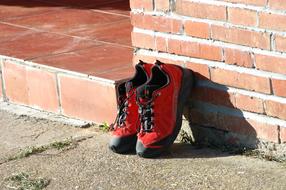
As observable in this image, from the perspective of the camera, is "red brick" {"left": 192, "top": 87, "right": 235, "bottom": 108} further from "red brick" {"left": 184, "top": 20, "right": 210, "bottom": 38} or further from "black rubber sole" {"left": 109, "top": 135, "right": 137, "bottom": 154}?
"black rubber sole" {"left": 109, "top": 135, "right": 137, "bottom": 154}

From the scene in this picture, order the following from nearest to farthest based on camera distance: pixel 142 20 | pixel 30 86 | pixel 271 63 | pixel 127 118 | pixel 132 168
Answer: pixel 271 63 < pixel 132 168 < pixel 127 118 < pixel 142 20 < pixel 30 86

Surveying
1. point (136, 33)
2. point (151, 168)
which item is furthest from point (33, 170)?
point (136, 33)

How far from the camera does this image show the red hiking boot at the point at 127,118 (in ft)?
15.6

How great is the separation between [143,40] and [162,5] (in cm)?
26

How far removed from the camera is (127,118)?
479 centimetres

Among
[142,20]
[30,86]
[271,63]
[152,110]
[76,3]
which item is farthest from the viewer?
[76,3]

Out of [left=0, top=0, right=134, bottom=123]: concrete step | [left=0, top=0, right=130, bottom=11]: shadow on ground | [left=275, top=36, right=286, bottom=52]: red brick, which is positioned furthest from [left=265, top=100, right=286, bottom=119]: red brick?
[left=0, top=0, right=130, bottom=11]: shadow on ground

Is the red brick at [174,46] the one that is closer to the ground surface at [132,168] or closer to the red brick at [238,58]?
the red brick at [238,58]

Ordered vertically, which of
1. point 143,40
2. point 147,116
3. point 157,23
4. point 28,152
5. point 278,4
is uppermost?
point 278,4

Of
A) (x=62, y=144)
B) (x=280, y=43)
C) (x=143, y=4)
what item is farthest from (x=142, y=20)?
(x=280, y=43)

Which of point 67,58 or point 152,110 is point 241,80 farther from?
point 67,58

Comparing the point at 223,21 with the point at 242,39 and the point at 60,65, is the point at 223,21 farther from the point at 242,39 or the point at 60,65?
the point at 60,65

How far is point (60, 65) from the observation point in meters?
5.54

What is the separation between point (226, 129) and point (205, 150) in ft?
0.51
